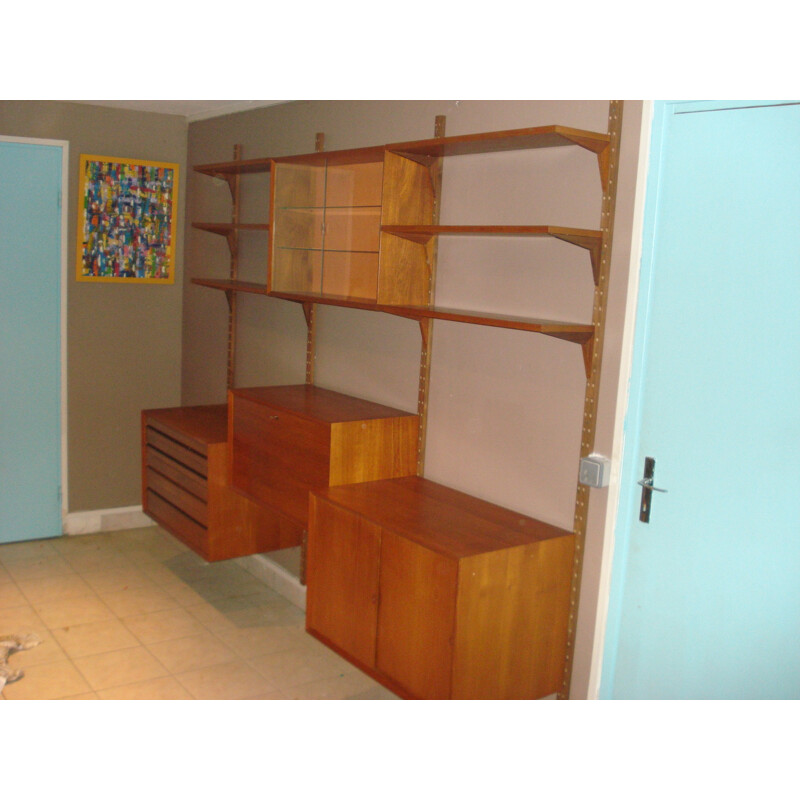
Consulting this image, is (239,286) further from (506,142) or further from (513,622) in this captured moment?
(513,622)

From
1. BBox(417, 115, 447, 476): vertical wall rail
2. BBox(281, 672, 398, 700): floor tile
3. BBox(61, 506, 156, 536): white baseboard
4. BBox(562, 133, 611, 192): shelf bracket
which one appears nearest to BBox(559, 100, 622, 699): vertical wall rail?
BBox(562, 133, 611, 192): shelf bracket

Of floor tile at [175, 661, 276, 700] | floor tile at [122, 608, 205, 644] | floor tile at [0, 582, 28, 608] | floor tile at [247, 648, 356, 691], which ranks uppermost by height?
floor tile at [175, 661, 276, 700]

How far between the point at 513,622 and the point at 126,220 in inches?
145

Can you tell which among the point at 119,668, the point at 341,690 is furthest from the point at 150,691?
the point at 341,690

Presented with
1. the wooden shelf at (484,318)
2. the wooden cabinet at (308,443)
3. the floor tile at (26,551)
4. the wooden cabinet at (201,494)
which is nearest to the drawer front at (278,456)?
the wooden cabinet at (308,443)

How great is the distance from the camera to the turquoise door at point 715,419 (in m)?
2.09

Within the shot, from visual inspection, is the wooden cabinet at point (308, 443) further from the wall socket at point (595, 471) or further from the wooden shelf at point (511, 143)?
the wooden shelf at point (511, 143)

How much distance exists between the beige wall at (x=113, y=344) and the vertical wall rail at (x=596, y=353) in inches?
136

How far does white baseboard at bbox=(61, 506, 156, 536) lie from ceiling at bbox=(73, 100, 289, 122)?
247cm

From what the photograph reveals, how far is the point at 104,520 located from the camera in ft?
16.9

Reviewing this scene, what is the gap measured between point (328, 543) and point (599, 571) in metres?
0.97

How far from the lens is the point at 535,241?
107 inches

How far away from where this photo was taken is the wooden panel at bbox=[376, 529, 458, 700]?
241 cm

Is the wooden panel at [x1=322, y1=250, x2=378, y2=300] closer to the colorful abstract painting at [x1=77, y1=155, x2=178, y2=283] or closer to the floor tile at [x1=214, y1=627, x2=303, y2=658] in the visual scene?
the floor tile at [x1=214, y1=627, x2=303, y2=658]
